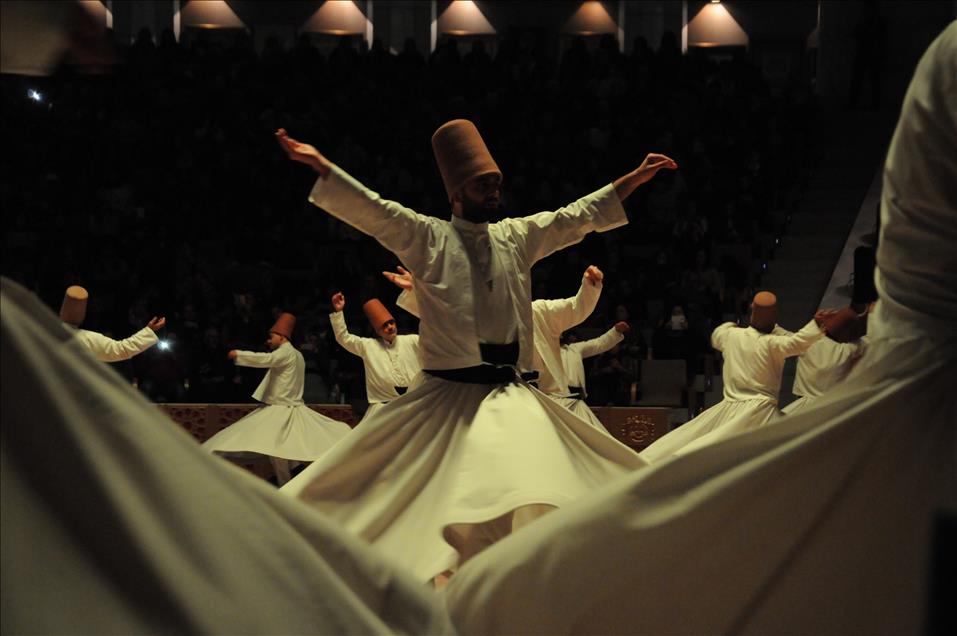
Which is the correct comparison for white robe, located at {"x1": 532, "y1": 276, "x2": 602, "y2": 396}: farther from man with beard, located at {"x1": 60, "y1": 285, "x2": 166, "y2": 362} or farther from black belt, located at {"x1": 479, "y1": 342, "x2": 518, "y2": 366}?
black belt, located at {"x1": 479, "y1": 342, "x2": 518, "y2": 366}

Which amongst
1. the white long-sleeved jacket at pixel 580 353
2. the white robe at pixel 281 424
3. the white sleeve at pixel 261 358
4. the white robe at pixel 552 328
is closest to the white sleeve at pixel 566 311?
the white robe at pixel 552 328

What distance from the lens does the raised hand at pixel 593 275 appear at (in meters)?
7.42

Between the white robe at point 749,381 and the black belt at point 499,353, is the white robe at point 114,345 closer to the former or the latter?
the white robe at point 749,381

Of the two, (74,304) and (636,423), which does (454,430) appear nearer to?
(74,304)

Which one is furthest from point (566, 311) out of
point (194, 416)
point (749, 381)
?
point (194, 416)

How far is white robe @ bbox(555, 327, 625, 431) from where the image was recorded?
31.5 feet

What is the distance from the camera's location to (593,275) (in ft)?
24.6

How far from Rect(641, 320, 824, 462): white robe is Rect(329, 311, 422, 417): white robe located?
2.32 meters

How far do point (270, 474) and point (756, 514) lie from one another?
9.47m

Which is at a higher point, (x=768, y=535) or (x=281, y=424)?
(x=768, y=535)

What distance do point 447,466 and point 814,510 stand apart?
5.58 feet

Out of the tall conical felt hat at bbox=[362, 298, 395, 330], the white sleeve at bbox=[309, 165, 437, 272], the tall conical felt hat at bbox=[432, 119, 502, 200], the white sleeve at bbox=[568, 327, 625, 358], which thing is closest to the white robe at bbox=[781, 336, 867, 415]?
the white sleeve at bbox=[568, 327, 625, 358]

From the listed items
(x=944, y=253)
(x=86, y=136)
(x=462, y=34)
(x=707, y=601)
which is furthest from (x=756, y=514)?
(x=462, y=34)

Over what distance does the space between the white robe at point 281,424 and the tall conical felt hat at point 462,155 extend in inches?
251
